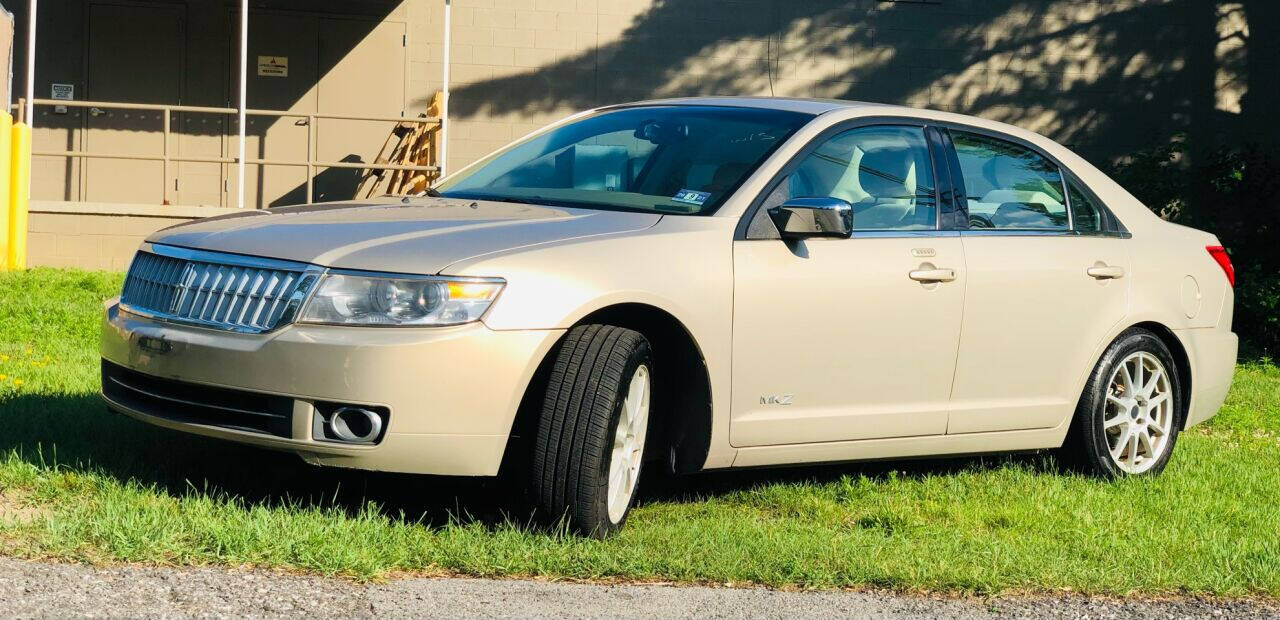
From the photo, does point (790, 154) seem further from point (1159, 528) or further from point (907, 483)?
point (1159, 528)

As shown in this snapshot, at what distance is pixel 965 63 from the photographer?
1720cm

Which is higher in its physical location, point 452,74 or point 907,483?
point 452,74

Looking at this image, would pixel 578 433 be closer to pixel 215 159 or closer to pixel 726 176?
pixel 726 176

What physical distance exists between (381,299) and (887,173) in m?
2.24

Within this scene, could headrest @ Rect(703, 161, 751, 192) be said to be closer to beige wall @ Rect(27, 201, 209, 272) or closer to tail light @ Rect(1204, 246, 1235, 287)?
tail light @ Rect(1204, 246, 1235, 287)

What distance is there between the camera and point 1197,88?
17.5 metres

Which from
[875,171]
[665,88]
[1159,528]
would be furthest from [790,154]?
[665,88]

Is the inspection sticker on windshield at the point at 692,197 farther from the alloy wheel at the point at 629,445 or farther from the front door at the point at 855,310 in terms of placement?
the alloy wheel at the point at 629,445

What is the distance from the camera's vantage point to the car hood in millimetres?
4535

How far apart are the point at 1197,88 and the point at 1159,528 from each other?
13263 mm

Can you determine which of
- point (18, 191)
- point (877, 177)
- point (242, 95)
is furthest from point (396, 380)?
point (18, 191)

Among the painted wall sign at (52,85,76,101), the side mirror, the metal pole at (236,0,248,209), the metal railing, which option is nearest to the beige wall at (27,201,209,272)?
the metal railing

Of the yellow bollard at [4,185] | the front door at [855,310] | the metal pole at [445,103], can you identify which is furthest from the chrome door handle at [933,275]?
the yellow bollard at [4,185]

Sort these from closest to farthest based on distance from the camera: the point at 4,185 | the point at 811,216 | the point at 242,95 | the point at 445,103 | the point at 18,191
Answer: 1. the point at 811,216
2. the point at 4,185
3. the point at 18,191
4. the point at 242,95
5. the point at 445,103
